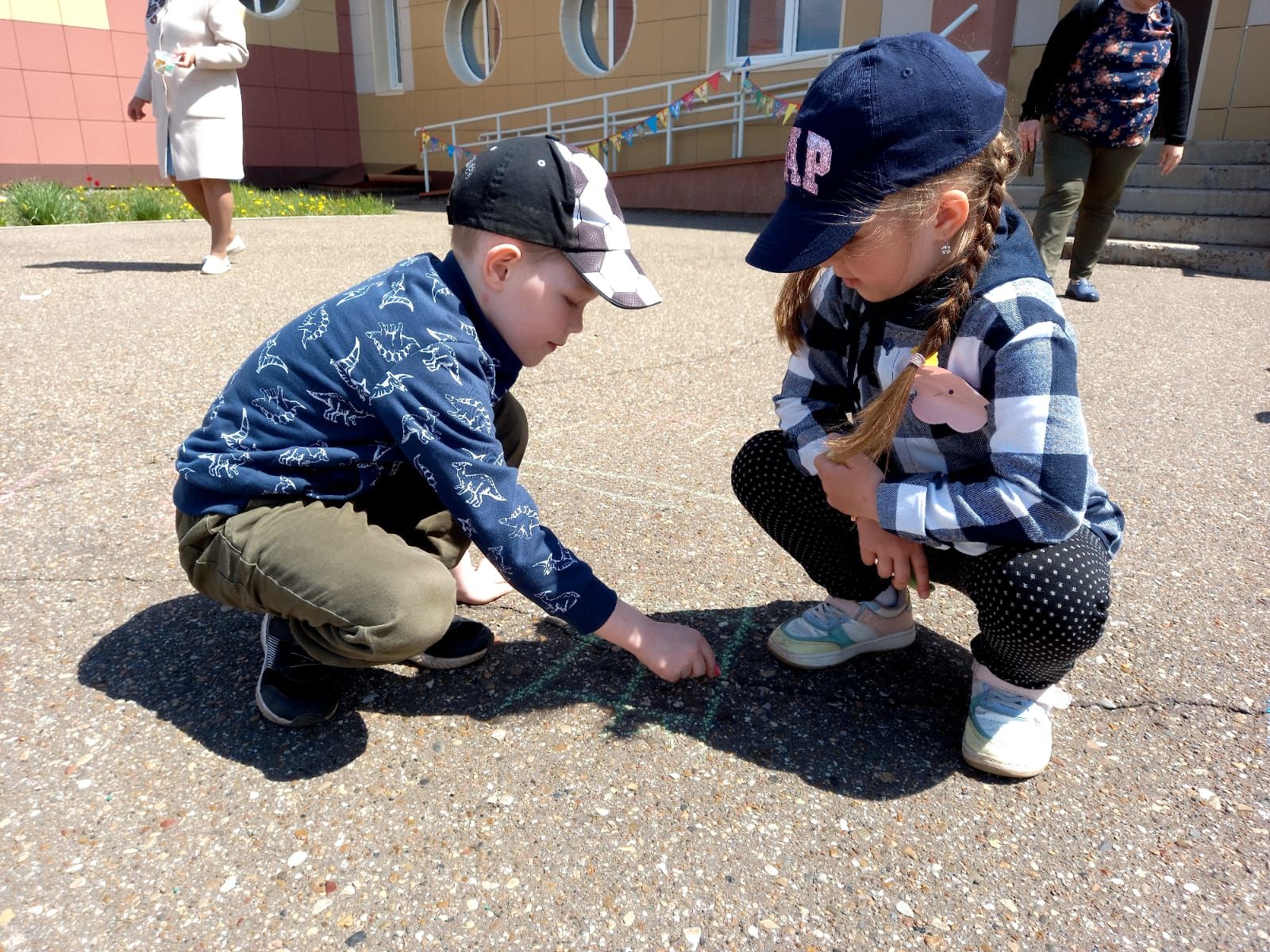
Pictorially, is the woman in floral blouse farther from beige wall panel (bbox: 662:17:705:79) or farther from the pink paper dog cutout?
beige wall panel (bbox: 662:17:705:79)

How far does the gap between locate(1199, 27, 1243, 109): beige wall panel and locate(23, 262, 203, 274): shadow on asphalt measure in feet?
25.7

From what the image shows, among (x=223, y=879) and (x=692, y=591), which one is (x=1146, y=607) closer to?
(x=692, y=591)

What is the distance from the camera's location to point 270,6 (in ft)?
44.4

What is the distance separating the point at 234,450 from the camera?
157cm

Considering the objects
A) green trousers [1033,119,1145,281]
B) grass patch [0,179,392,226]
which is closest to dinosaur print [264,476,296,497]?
green trousers [1033,119,1145,281]

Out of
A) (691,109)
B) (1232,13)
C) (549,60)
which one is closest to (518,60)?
(549,60)

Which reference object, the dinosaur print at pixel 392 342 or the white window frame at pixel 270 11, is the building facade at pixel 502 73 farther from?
the dinosaur print at pixel 392 342

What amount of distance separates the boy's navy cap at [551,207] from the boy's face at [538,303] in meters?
0.03

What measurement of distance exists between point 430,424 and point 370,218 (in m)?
8.71

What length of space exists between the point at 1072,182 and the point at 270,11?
41.6 feet

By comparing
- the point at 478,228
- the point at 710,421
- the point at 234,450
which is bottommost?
the point at 710,421

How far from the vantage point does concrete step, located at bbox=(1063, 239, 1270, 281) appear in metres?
6.06

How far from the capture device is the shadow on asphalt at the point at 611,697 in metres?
1.57

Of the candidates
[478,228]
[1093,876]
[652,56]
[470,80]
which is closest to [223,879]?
[478,228]
